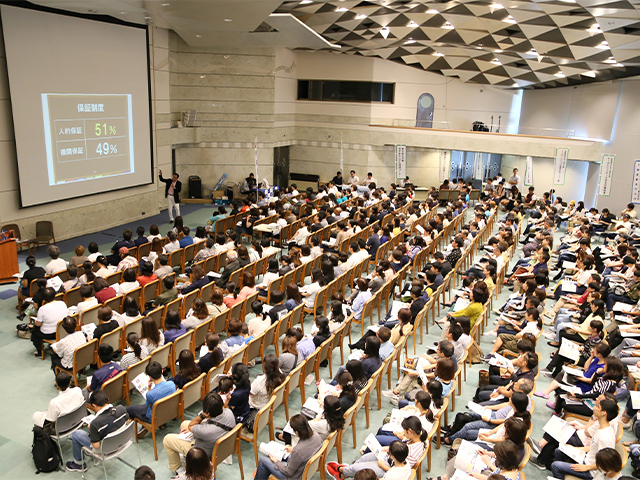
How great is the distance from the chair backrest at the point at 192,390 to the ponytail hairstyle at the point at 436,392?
2.78 m

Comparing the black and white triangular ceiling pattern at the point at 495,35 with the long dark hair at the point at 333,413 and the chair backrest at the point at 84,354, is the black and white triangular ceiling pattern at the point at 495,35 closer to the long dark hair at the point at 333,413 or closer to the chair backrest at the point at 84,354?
the long dark hair at the point at 333,413

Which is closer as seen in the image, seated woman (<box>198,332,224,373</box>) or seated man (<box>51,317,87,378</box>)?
seated woman (<box>198,332,224,373</box>)

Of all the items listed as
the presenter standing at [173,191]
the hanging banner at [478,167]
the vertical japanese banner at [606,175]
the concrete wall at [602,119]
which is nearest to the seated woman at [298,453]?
the presenter standing at [173,191]

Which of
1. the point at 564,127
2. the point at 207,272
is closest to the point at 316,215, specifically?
the point at 207,272

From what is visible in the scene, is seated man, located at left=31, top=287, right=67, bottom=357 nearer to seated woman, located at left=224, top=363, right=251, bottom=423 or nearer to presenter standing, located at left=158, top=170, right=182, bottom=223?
seated woman, located at left=224, top=363, right=251, bottom=423

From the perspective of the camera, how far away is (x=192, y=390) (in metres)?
6.12

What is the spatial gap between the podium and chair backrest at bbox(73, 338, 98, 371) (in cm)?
491

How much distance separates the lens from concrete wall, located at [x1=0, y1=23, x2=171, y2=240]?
11.9 m

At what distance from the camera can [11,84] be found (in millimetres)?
11500

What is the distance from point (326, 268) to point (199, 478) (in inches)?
221

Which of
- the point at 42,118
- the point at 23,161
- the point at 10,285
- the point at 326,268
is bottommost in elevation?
the point at 10,285

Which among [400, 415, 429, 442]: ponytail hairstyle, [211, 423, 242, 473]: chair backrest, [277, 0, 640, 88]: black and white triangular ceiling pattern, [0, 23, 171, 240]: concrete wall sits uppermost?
[277, 0, 640, 88]: black and white triangular ceiling pattern

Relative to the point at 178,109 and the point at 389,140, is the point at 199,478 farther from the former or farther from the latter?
the point at 389,140

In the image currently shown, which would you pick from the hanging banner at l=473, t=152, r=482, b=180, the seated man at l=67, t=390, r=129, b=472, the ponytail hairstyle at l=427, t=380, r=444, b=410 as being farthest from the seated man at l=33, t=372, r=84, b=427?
the hanging banner at l=473, t=152, r=482, b=180
